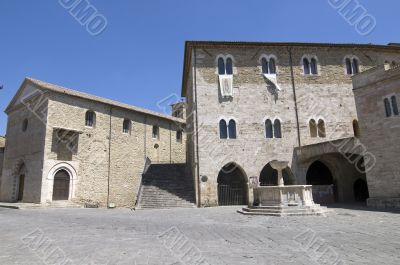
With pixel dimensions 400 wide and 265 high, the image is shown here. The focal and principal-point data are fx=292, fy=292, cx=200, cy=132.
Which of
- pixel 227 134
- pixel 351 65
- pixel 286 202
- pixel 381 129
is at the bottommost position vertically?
pixel 286 202

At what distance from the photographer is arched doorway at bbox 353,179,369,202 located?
21.3 meters

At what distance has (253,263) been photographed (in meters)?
4.89

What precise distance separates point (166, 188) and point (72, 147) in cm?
757

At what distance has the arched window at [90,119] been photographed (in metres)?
22.7

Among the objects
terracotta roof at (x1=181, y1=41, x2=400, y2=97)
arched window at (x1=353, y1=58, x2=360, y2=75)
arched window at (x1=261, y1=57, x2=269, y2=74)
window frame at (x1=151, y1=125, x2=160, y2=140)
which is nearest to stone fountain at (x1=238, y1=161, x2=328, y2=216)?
arched window at (x1=261, y1=57, x2=269, y2=74)

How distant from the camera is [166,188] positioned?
20.1 metres

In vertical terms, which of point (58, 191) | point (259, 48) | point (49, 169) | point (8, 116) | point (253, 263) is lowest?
point (253, 263)

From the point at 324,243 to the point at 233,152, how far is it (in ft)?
43.3

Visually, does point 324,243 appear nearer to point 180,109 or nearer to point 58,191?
point 58,191

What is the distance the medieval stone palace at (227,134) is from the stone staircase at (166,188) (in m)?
0.07

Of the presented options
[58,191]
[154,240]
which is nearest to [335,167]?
[154,240]

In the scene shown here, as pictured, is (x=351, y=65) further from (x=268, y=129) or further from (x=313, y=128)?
(x=268, y=129)

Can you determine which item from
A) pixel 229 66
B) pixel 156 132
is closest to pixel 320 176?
pixel 229 66

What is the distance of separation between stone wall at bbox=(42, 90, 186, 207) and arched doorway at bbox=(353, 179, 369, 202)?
16.6 m
